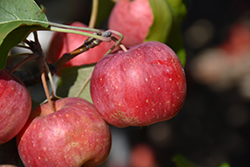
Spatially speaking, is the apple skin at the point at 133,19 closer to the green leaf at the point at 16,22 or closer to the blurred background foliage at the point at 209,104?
the green leaf at the point at 16,22

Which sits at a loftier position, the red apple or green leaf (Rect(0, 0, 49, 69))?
green leaf (Rect(0, 0, 49, 69))

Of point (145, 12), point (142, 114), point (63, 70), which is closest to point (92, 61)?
point (63, 70)

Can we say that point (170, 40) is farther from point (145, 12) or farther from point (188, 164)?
point (188, 164)

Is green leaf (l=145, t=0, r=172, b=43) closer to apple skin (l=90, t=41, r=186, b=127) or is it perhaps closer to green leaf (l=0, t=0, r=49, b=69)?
apple skin (l=90, t=41, r=186, b=127)

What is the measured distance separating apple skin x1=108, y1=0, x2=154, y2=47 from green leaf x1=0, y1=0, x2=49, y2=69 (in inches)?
14.3

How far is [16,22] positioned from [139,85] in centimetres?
30

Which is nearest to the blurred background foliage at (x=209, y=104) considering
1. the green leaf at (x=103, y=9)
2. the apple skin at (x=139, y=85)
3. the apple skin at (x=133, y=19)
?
the green leaf at (x=103, y=9)

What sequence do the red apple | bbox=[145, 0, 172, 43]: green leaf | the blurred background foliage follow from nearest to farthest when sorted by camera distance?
bbox=[145, 0, 172, 43]: green leaf
the red apple
the blurred background foliage

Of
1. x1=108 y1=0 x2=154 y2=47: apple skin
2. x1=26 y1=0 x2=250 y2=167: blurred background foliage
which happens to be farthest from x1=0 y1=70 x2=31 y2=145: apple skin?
x1=26 y1=0 x2=250 y2=167: blurred background foliage

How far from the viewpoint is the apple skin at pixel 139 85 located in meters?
0.62

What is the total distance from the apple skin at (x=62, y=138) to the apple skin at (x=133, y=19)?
37 cm

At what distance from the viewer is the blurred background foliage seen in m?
2.48

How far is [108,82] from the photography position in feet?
2.07

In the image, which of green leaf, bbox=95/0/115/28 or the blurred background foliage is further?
the blurred background foliage
